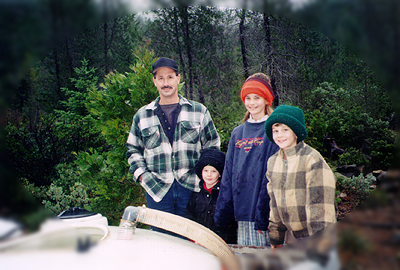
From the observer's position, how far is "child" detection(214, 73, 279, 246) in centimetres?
236

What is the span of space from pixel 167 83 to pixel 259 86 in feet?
2.44

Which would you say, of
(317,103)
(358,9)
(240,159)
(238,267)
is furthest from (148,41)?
(238,267)

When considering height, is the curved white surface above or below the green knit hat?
below

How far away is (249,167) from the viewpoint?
95.0 inches

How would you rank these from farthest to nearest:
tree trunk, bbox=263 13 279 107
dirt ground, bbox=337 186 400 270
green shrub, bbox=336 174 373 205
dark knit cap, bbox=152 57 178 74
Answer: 1. dark knit cap, bbox=152 57 178 74
2. tree trunk, bbox=263 13 279 107
3. green shrub, bbox=336 174 373 205
4. dirt ground, bbox=337 186 400 270

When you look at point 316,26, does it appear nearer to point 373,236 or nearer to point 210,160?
point 373,236

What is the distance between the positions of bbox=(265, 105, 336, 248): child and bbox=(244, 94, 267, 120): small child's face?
29cm

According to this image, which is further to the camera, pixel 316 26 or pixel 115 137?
pixel 115 137

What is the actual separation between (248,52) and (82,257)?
5.62 ft

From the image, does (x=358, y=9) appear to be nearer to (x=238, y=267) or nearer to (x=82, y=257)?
(x=238, y=267)

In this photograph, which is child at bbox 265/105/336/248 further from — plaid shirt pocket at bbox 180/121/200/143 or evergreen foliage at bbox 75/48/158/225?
evergreen foliage at bbox 75/48/158/225

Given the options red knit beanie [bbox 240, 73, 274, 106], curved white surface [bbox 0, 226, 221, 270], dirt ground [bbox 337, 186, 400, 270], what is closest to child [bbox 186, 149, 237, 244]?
red knit beanie [bbox 240, 73, 274, 106]

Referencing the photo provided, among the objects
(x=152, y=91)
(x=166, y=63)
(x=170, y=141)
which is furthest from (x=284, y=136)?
(x=152, y=91)

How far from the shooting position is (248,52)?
237 cm
